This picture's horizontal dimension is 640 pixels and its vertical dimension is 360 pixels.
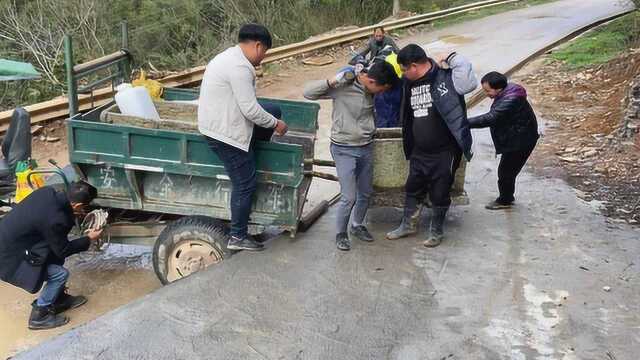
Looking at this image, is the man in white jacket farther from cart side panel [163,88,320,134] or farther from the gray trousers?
cart side panel [163,88,320,134]

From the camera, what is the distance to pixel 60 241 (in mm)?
4859

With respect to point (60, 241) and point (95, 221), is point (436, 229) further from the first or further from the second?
point (60, 241)

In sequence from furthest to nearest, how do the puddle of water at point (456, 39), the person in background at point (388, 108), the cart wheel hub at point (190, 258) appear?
1. the puddle of water at point (456, 39)
2. the person in background at point (388, 108)
3. the cart wheel hub at point (190, 258)

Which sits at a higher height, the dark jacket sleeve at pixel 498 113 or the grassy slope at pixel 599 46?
the grassy slope at pixel 599 46

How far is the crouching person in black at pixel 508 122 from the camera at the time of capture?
5.59 metres

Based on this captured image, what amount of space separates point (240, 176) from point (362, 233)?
1.28m

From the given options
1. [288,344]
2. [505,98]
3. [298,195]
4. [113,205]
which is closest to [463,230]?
[505,98]

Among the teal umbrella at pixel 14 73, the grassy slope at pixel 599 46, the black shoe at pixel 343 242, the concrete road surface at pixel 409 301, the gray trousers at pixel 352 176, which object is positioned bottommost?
the concrete road surface at pixel 409 301

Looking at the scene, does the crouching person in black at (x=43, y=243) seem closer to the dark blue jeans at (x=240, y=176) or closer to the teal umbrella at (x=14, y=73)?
the dark blue jeans at (x=240, y=176)

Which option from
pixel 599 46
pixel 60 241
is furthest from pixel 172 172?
pixel 599 46

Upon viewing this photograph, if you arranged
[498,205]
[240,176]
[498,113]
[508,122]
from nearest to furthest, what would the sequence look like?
[240,176] < [498,113] < [508,122] < [498,205]

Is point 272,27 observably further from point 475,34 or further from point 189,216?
point 189,216

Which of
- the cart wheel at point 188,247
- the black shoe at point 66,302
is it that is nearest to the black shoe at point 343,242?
the cart wheel at point 188,247

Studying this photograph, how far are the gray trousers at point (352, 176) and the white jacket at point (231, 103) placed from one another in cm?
69
